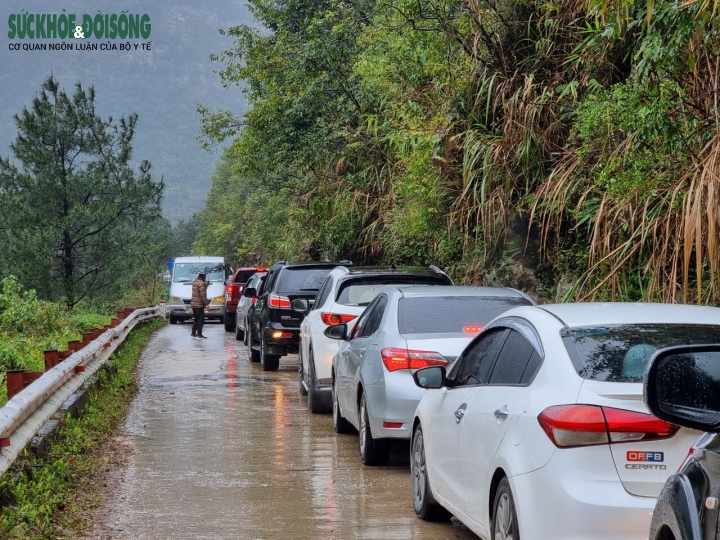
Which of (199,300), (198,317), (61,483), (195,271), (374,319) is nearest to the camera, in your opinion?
(61,483)

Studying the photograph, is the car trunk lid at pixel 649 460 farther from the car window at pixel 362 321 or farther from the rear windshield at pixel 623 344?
the car window at pixel 362 321

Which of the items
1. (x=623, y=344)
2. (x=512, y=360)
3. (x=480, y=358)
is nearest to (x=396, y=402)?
(x=480, y=358)

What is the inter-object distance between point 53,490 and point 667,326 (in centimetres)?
468

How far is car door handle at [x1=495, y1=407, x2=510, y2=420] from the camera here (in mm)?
5219

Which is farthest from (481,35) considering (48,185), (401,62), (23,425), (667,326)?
(48,185)

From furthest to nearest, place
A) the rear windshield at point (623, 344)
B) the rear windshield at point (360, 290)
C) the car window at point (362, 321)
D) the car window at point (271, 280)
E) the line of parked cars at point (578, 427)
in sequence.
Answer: the car window at point (271, 280) → the rear windshield at point (360, 290) → the car window at point (362, 321) → the rear windshield at point (623, 344) → the line of parked cars at point (578, 427)

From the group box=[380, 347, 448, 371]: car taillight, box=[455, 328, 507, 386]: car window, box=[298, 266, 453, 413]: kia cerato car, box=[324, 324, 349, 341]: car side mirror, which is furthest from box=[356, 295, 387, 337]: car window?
box=[455, 328, 507, 386]: car window

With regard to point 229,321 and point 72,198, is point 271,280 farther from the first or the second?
point 72,198

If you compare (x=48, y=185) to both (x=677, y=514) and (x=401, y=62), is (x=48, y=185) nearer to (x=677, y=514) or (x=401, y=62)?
(x=401, y=62)

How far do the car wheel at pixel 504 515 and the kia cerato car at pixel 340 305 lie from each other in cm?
712

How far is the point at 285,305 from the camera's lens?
58.4 feet

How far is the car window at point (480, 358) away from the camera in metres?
6.07

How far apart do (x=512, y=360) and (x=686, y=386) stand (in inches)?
94.2

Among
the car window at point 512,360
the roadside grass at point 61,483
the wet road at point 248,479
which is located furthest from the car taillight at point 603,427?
the roadside grass at point 61,483
